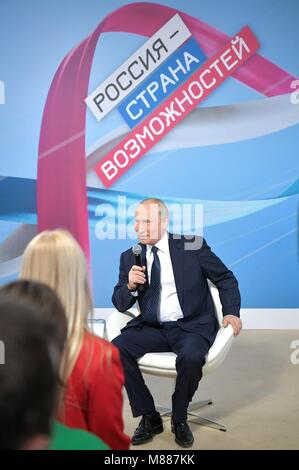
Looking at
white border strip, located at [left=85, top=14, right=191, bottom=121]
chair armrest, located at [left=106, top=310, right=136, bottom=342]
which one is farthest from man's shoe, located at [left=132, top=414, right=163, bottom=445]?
white border strip, located at [left=85, top=14, right=191, bottom=121]

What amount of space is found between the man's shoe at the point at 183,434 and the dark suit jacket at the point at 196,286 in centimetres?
51

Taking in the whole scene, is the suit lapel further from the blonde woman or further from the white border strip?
the white border strip

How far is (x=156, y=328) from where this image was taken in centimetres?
310

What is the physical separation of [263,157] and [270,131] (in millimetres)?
245

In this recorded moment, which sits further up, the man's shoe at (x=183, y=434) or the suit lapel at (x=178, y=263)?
the suit lapel at (x=178, y=263)

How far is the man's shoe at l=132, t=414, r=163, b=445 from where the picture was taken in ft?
8.82

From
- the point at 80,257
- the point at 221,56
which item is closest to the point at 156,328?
the point at 80,257

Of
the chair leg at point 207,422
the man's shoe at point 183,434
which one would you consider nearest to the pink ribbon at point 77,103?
the chair leg at point 207,422

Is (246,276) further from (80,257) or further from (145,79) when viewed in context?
(80,257)

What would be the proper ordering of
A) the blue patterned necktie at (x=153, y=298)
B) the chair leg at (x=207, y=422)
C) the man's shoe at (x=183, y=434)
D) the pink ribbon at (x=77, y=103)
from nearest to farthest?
1. the man's shoe at (x=183, y=434)
2. the chair leg at (x=207, y=422)
3. the blue patterned necktie at (x=153, y=298)
4. the pink ribbon at (x=77, y=103)

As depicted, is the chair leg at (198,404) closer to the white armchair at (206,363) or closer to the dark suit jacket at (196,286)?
the white armchair at (206,363)

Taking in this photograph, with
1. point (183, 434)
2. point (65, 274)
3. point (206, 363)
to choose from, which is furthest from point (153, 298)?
point (65, 274)

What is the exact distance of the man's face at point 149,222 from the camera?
312 centimetres

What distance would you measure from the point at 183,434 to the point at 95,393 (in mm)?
1409
